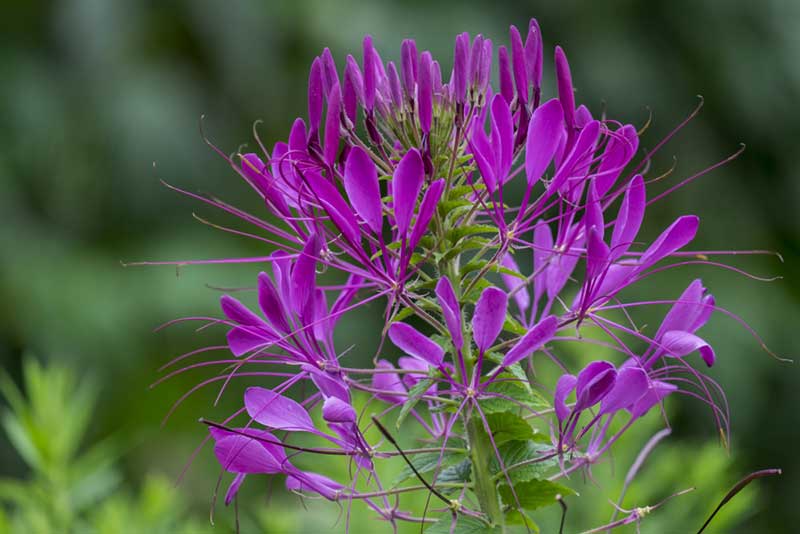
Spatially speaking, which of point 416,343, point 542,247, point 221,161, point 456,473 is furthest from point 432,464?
point 221,161

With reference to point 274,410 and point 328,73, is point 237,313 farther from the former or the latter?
point 328,73

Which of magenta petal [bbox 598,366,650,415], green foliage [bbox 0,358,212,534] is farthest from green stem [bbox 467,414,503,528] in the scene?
green foliage [bbox 0,358,212,534]

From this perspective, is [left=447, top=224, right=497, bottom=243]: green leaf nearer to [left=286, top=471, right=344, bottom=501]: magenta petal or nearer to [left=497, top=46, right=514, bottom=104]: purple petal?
[left=497, top=46, right=514, bottom=104]: purple petal

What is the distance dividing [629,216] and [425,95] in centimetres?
21

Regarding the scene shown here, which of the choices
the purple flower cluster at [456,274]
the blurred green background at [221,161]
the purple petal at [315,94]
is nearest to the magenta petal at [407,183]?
the purple flower cluster at [456,274]

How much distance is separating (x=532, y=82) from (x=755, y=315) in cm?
252

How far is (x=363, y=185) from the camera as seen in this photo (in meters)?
0.75

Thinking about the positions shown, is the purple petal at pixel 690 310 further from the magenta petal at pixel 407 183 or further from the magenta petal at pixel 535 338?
the magenta petal at pixel 407 183

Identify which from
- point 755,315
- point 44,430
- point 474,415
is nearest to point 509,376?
point 474,415

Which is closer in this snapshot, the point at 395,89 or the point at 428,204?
the point at 428,204

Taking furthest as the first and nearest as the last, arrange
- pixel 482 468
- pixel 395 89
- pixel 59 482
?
pixel 59 482 < pixel 395 89 < pixel 482 468

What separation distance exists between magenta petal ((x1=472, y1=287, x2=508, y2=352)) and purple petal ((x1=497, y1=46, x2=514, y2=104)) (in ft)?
0.76

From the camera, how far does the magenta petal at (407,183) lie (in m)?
0.72

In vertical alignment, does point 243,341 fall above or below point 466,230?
below
